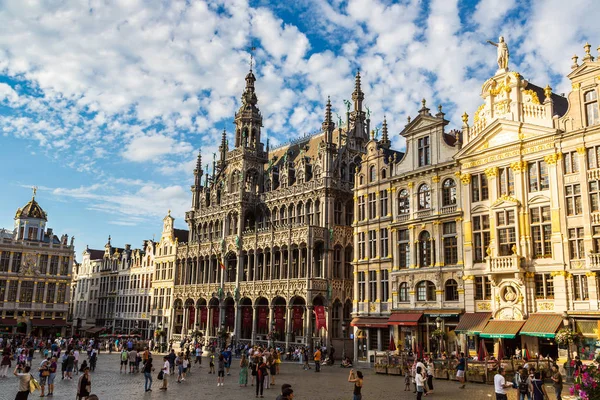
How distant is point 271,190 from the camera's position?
6588 cm

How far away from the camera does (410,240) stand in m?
45.4

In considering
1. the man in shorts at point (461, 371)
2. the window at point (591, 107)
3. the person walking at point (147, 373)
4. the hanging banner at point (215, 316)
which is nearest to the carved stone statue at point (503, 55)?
the window at point (591, 107)

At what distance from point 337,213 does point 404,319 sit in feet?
55.3

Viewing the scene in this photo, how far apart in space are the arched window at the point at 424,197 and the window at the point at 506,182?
622cm

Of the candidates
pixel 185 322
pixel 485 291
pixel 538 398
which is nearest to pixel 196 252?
pixel 185 322

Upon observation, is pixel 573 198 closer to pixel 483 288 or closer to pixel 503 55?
pixel 483 288

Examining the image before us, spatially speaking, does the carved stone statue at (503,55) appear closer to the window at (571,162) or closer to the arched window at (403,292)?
the window at (571,162)

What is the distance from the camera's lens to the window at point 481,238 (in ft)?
132

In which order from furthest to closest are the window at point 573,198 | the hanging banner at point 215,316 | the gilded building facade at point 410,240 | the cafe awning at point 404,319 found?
the hanging banner at point 215,316 < the cafe awning at point 404,319 < the gilded building facade at point 410,240 < the window at point 573,198

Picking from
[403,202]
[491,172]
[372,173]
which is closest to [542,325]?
[491,172]

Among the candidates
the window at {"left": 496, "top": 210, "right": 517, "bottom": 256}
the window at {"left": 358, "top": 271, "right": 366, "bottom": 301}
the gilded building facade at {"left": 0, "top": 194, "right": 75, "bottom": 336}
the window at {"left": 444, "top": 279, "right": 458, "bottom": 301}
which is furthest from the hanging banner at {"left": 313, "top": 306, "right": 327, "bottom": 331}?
the gilded building facade at {"left": 0, "top": 194, "right": 75, "bottom": 336}

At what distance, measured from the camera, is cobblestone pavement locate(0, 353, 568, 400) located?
25.3 meters

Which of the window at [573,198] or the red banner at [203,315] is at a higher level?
the window at [573,198]

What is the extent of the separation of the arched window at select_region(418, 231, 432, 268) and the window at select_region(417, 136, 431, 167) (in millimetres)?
5709
